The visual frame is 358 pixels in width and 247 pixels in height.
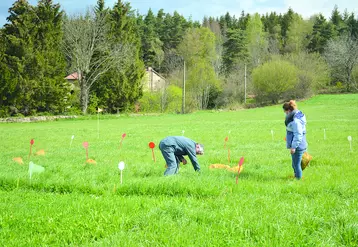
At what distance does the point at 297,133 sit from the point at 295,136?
0.27 ft

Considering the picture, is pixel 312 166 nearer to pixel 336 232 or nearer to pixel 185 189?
pixel 185 189

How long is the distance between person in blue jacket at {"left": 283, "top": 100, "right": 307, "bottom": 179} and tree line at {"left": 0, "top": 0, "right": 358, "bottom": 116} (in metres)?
37.7

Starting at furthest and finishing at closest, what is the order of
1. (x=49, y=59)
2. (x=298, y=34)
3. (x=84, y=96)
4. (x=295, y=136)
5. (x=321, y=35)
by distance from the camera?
(x=298, y=34) < (x=321, y=35) < (x=84, y=96) < (x=49, y=59) < (x=295, y=136)

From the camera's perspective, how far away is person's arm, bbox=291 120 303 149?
7638 millimetres

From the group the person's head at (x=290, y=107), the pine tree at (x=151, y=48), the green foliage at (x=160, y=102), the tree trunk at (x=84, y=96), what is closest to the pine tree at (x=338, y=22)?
the pine tree at (x=151, y=48)

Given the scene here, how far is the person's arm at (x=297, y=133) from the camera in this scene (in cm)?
764

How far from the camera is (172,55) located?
79438 millimetres

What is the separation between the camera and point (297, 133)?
7.73 m

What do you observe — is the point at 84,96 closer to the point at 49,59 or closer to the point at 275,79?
the point at 49,59

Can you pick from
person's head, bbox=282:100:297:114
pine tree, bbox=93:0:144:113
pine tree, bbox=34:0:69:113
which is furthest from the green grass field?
pine tree, bbox=93:0:144:113

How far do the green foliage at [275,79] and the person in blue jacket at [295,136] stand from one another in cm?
5268

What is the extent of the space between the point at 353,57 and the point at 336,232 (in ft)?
238

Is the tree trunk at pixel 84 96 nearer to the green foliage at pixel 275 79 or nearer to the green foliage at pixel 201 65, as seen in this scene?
the green foliage at pixel 201 65

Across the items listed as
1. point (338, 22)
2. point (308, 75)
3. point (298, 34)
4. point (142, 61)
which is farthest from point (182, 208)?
point (338, 22)
